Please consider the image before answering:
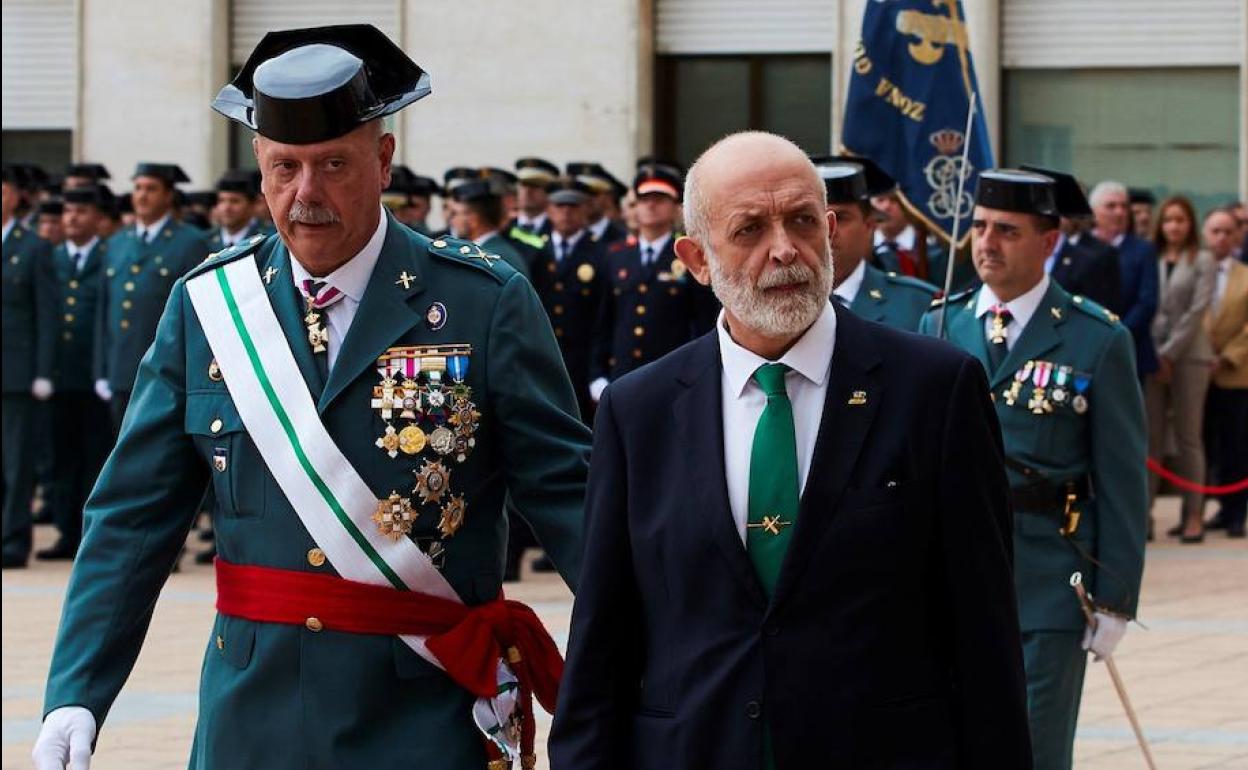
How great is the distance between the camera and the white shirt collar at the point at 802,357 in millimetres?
4004

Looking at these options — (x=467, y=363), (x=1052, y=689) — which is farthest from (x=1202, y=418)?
(x=467, y=363)

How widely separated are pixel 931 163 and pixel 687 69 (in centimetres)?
1293

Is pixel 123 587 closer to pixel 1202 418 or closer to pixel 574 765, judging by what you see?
pixel 574 765

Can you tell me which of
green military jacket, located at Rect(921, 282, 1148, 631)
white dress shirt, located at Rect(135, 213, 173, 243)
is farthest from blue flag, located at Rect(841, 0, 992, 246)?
white dress shirt, located at Rect(135, 213, 173, 243)

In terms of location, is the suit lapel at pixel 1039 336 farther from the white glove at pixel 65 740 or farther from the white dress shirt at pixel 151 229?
the white dress shirt at pixel 151 229

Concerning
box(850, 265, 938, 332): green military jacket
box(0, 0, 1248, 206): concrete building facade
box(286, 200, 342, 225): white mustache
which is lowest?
box(850, 265, 938, 332): green military jacket

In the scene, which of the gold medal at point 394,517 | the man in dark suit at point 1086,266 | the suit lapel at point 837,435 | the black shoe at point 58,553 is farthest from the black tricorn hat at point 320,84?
the black shoe at point 58,553

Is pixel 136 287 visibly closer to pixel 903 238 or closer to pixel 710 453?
pixel 903 238

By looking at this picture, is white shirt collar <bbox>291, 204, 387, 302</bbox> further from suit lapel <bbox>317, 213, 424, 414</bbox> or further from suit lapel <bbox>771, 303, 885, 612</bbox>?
suit lapel <bbox>771, 303, 885, 612</bbox>

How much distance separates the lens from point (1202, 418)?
17.0 meters

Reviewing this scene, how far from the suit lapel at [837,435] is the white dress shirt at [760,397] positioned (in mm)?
23

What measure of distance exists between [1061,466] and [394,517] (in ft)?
9.15

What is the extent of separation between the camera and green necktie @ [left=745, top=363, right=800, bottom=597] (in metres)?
3.92

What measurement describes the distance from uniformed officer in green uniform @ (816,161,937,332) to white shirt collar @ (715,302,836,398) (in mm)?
4332
